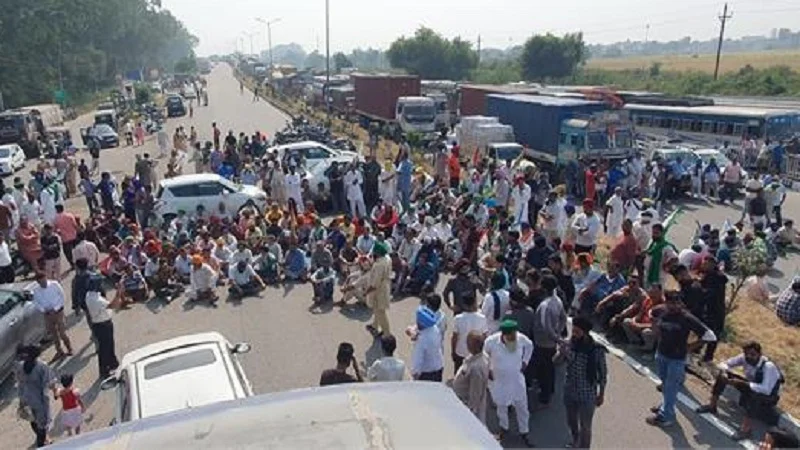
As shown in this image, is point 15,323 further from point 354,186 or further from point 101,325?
point 354,186

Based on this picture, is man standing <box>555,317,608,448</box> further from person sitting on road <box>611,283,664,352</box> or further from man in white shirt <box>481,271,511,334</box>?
person sitting on road <box>611,283,664,352</box>

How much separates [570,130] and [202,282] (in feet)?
48.6

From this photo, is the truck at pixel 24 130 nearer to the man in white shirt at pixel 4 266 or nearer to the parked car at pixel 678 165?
the man in white shirt at pixel 4 266

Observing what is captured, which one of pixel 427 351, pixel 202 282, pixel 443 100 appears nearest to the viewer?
pixel 427 351

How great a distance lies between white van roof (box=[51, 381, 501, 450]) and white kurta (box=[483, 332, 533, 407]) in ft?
12.3

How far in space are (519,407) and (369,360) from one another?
3347 millimetres

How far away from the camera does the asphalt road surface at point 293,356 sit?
25.9ft

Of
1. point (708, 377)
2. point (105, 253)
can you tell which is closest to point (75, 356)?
point (105, 253)

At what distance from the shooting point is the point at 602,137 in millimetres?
22844

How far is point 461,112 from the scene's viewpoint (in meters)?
40.3

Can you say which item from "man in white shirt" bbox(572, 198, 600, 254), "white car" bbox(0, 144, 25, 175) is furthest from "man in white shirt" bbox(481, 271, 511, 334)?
"white car" bbox(0, 144, 25, 175)

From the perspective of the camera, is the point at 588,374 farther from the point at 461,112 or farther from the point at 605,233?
the point at 461,112

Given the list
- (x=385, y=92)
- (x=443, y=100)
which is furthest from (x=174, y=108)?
(x=443, y=100)

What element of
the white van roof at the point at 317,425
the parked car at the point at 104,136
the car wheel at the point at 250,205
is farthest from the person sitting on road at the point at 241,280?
the parked car at the point at 104,136
